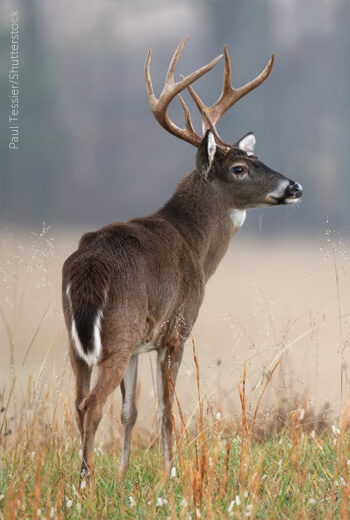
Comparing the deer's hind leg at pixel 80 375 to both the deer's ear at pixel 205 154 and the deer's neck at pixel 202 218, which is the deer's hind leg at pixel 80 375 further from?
the deer's ear at pixel 205 154

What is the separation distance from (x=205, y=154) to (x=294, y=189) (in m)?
0.98

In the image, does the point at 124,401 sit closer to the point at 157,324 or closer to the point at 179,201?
the point at 157,324

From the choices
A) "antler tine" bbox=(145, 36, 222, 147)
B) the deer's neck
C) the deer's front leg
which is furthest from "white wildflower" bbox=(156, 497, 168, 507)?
"antler tine" bbox=(145, 36, 222, 147)

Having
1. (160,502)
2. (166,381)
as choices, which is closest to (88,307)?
(166,381)

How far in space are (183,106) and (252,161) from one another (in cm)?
107

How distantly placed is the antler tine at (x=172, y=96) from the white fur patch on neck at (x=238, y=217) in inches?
31.8

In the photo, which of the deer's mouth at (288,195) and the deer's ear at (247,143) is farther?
the deer's ear at (247,143)

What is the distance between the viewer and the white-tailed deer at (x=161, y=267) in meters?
5.26

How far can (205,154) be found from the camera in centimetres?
693

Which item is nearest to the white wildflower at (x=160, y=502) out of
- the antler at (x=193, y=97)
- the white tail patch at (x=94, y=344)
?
the white tail patch at (x=94, y=344)

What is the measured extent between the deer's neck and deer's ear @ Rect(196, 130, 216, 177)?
11cm

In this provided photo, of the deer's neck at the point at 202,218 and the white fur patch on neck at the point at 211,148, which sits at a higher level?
the white fur patch on neck at the point at 211,148

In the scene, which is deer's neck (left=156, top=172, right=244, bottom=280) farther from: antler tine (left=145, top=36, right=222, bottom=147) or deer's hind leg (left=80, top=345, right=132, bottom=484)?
deer's hind leg (left=80, top=345, right=132, bottom=484)

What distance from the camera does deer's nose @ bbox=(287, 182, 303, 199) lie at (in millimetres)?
7268
